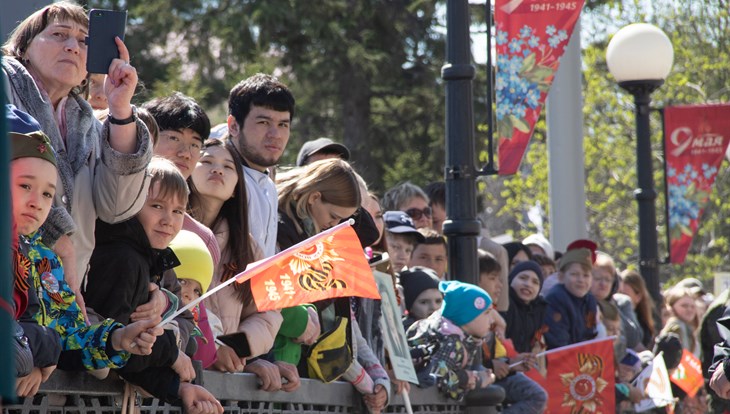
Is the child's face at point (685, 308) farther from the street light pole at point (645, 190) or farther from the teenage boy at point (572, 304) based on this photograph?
the teenage boy at point (572, 304)

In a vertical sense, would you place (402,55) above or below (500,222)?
above

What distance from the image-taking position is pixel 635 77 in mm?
14211

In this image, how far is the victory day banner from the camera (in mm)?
9930

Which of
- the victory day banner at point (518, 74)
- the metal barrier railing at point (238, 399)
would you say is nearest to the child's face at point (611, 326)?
the victory day banner at point (518, 74)

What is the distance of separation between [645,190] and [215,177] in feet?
29.5

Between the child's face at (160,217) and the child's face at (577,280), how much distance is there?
6.66 m

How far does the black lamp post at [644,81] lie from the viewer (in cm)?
1405

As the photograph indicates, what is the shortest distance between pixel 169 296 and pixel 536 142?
2789 cm

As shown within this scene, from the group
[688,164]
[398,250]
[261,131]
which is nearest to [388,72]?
[688,164]

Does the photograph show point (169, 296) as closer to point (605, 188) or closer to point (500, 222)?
point (605, 188)

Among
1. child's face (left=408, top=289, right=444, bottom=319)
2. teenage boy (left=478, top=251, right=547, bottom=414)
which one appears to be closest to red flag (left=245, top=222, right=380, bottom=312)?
child's face (left=408, top=289, right=444, bottom=319)

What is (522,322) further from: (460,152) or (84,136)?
(84,136)

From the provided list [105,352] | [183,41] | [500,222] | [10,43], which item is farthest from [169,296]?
[500,222]

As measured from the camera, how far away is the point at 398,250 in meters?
8.97
